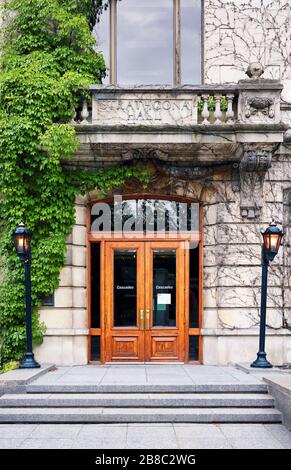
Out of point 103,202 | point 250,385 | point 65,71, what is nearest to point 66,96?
point 65,71

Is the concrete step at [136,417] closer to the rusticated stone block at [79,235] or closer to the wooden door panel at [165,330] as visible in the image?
the wooden door panel at [165,330]

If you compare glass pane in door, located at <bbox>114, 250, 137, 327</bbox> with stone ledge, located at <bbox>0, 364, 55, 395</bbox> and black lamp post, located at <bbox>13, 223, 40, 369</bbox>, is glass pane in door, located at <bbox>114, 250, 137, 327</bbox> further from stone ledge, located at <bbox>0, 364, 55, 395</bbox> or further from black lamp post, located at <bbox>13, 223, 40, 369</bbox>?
stone ledge, located at <bbox>0, 364, 55, 395</bbox>

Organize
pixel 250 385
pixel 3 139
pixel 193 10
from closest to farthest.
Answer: pixel 250 385, pixel 3 139, pixel 193 10

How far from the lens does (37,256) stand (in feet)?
37.6

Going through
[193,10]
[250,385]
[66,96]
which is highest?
[193,10]

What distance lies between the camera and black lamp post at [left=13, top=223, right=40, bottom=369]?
10469 millimetres

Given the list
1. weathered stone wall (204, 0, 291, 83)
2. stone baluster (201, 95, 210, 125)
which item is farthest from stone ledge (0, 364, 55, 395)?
weathered stone wall (204, 0, 291, 83)

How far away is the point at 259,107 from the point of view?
11117 mm

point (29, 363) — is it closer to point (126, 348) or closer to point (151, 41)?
point (126, 348)

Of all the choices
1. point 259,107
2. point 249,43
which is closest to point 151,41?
point 249,43

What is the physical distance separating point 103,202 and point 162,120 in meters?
2.22

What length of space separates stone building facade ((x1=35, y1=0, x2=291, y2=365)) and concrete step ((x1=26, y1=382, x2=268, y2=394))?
2479mm

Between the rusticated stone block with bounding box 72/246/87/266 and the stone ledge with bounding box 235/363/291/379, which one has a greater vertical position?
the rusticated stone block with bounding box 72/246/87/266

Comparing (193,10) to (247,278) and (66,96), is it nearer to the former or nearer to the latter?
(66,96)
